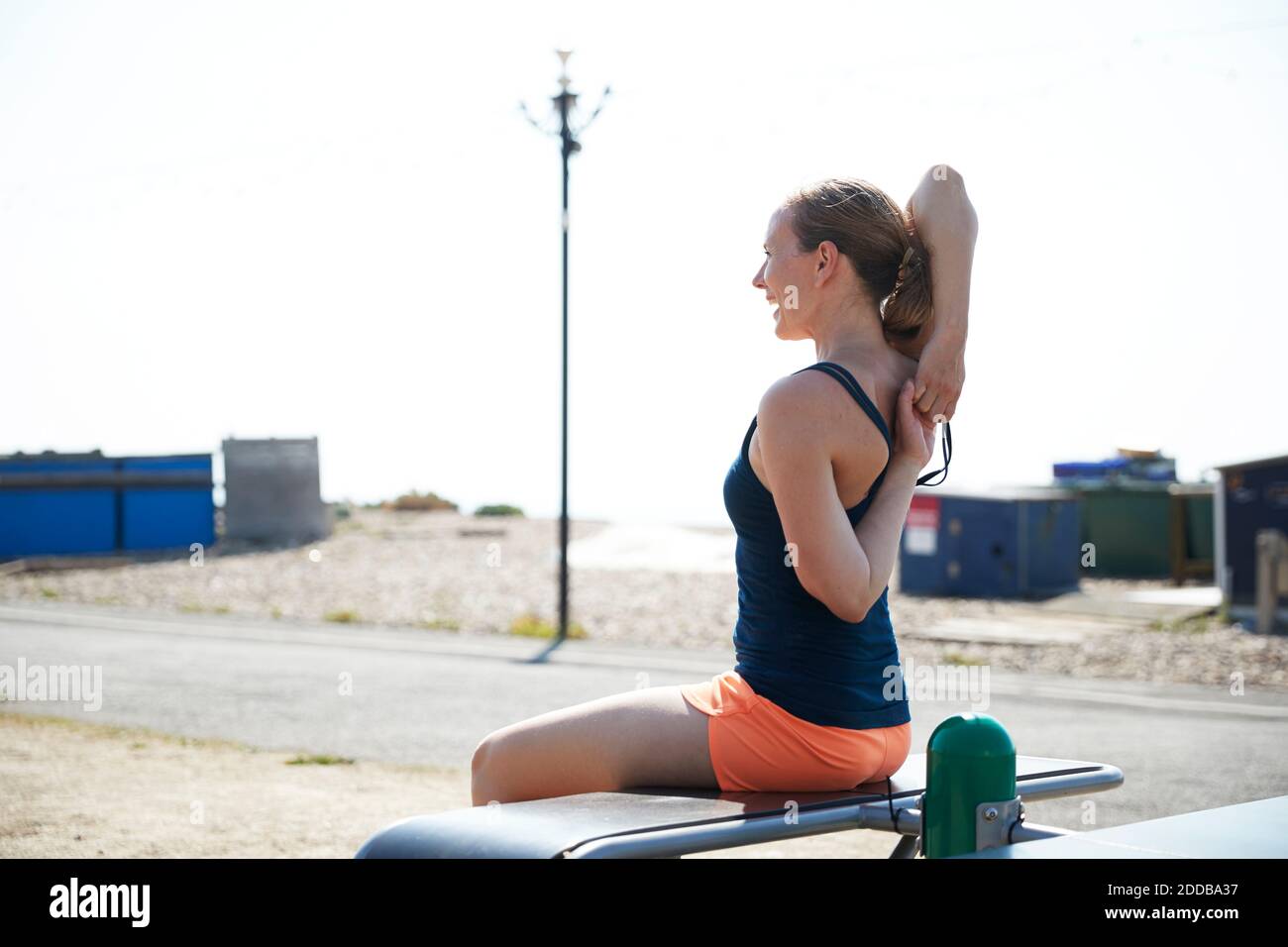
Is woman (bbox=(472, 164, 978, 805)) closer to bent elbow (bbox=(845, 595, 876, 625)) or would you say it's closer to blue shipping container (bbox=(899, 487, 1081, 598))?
bent elbow (bbox=(845, 595, 876, 625))

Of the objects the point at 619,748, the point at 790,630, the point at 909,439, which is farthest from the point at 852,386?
the point at 619,748

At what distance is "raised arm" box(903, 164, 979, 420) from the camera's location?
2.44 metres

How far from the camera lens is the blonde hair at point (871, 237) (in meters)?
2.37

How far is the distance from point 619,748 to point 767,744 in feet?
0.95

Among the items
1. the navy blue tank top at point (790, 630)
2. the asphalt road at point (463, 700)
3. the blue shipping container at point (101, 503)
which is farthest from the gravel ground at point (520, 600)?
the navy blue tank top at point (790, 630)

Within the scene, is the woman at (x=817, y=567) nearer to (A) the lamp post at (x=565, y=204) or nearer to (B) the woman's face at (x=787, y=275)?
(B) the woman's face at (x=787, y=275)

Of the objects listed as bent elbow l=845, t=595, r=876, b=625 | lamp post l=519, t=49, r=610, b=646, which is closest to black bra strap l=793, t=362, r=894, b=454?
bent elbow l=845, t=595, r=876, b=625

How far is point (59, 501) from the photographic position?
26.0 meters
